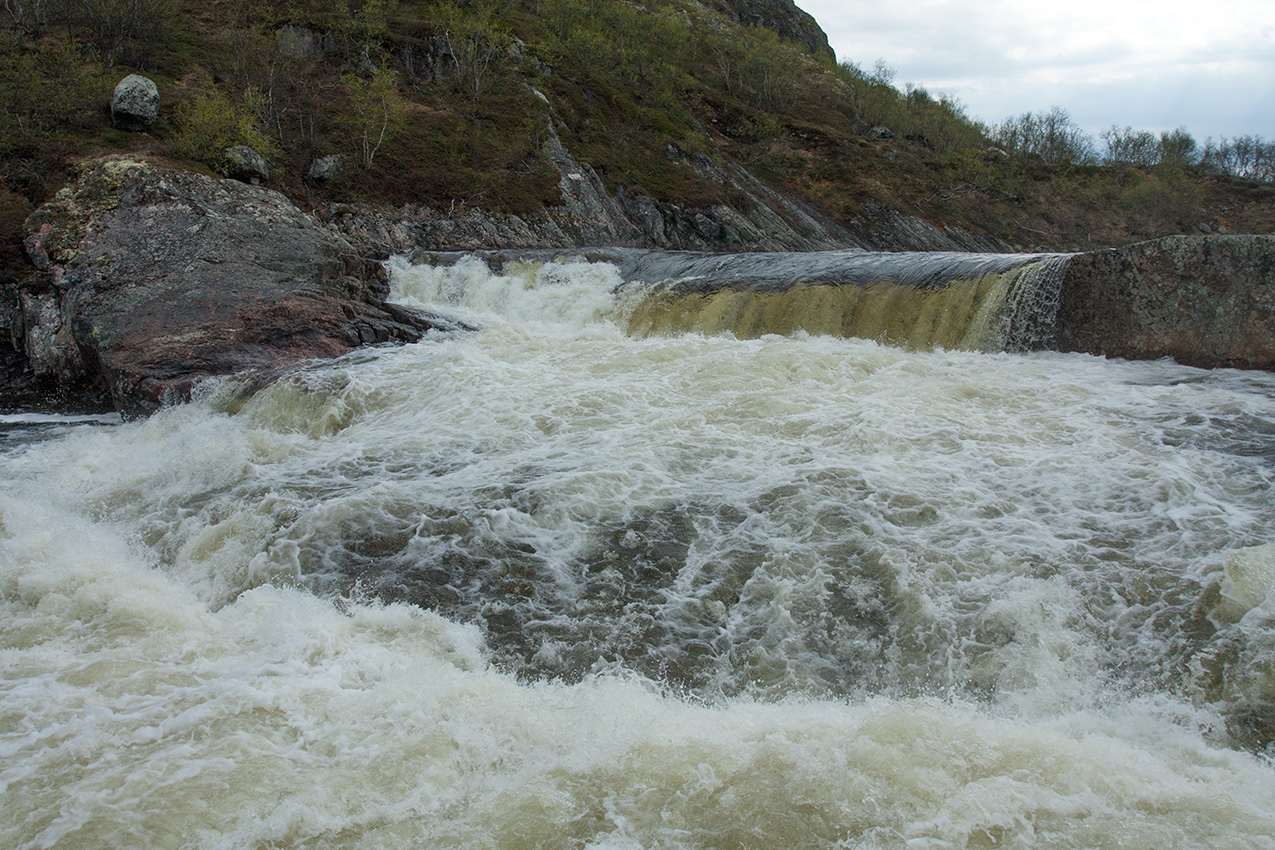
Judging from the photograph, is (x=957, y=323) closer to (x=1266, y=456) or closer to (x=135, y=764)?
(x=1266, y=456)

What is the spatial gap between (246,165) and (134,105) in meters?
3.18

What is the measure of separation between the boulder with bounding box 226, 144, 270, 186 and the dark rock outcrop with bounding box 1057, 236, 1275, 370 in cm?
2121

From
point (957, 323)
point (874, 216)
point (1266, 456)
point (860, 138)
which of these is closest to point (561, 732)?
point (1266, 456)

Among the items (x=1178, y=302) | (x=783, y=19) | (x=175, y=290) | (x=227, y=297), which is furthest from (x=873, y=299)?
(x=783, y=19)

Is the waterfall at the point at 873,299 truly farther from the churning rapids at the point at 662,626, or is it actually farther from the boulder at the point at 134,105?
the boulder at the point at 134,105

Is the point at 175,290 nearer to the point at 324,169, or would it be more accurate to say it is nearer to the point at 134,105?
the point at 134,105

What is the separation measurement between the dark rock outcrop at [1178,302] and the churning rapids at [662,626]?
1368 millimetres

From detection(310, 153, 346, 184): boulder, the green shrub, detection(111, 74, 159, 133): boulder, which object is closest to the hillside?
the green shrub

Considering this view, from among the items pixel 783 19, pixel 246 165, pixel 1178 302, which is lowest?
pixel 1178 302

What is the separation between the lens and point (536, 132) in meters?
33.3

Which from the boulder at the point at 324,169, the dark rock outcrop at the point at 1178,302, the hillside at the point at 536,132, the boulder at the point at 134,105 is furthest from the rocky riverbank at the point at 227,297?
the boulder at the point at 324,169

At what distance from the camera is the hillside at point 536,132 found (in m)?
21.5

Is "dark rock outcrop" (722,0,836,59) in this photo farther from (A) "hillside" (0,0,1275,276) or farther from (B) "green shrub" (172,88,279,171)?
(B) "green shrub" (172,88,279,171)

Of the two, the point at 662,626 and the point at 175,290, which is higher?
the point at 175,290
